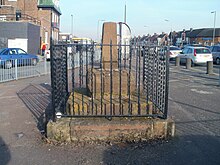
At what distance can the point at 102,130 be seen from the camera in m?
4.52

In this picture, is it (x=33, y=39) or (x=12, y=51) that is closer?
(x=12, y=51)

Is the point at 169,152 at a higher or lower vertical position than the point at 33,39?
lower

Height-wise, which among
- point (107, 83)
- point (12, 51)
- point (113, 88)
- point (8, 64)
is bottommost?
point (113, 88)

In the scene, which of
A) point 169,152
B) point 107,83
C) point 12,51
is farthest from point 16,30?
point 169,152

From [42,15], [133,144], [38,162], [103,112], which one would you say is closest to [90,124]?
[103,112]

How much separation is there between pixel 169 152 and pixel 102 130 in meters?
1.16

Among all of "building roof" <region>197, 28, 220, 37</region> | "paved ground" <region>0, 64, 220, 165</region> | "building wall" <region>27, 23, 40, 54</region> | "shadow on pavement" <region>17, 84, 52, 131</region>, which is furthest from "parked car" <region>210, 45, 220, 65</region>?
"building roof" <region>197, 28, 220, 37</region>

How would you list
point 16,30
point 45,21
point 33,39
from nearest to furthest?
point 16,30
point 33,39
point 45,21

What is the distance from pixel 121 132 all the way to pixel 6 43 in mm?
26207

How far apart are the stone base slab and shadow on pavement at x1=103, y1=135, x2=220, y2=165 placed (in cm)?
17

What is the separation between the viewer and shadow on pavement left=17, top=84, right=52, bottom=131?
5.81 metres

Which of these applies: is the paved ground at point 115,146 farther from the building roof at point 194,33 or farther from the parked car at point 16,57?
the building roof at point 194,33

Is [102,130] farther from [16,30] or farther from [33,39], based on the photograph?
[33,39]

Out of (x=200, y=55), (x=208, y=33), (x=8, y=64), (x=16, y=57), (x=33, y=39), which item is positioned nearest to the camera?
(x=8, y=64)
